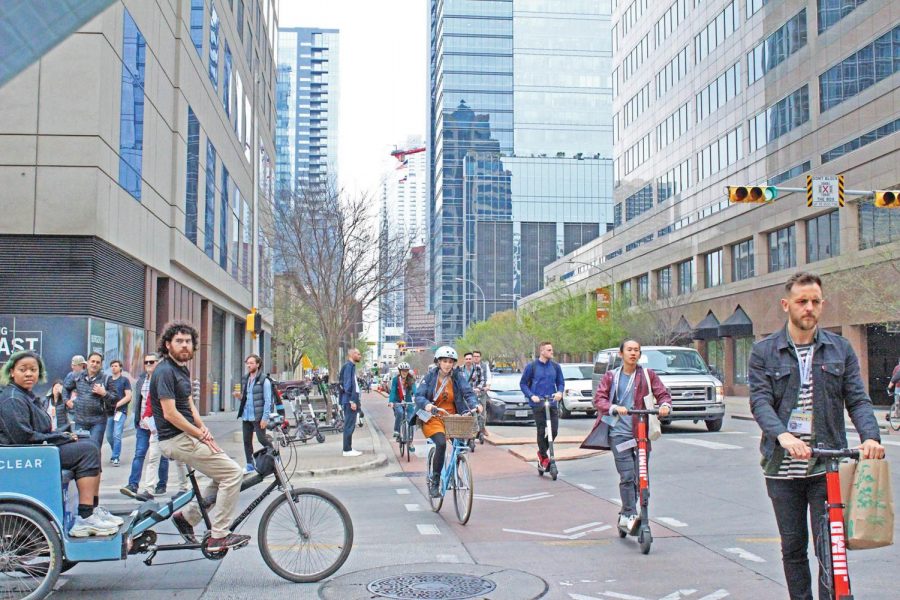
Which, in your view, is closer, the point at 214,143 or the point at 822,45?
the point at 214,143

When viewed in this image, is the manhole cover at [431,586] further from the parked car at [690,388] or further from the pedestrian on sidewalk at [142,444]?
the parked car at [690,388]

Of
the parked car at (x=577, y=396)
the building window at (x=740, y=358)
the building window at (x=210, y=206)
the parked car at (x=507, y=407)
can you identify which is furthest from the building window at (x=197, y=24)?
the building window at (x=740, y=358)

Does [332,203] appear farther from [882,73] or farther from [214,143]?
[882,73]

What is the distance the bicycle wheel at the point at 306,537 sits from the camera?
6.62 m

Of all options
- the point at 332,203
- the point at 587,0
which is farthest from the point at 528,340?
the point at 587,0

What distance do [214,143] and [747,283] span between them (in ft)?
98.4

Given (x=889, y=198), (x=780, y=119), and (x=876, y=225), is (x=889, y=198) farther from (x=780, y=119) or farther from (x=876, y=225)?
(x=780, y=119)

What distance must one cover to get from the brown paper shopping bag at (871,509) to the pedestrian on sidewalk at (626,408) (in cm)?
370

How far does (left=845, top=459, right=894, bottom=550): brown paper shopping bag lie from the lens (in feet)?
14.0

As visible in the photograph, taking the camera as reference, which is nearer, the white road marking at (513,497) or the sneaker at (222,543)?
the sneaker at (222,543)

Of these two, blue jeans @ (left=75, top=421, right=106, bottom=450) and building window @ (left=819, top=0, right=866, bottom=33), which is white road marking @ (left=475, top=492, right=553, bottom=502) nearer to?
blue jeans @ (left=75, top=421, right=106, bottom=450)

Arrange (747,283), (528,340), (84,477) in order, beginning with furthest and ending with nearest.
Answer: (528,340) < (747,283) < (84,477)

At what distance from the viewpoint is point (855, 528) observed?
14.2 feet

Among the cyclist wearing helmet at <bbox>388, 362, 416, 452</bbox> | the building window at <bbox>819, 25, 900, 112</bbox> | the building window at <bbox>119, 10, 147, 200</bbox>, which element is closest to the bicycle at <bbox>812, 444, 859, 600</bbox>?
the cyclist wearing helmet at <bbox>388, 362, 416, 452</bbox>
